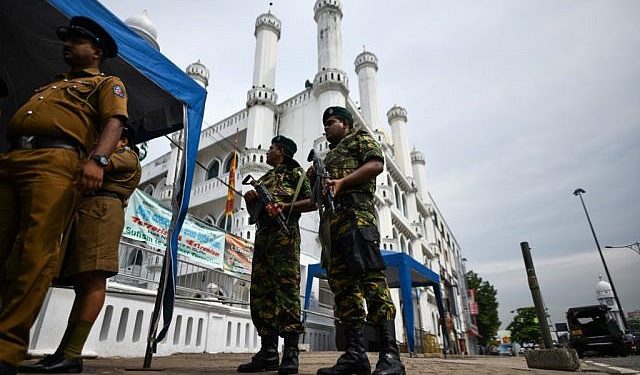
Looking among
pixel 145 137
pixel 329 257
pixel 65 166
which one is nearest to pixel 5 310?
pixel 65 166

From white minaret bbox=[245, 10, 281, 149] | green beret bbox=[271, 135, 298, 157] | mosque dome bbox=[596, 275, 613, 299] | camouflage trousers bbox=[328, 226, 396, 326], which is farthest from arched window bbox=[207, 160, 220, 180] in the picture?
mosque dome bbox=[596, 275, 613, 299]

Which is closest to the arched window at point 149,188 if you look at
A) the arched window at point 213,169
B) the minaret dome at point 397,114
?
the arched window at point 213,169

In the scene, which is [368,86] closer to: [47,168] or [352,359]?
[352,359]

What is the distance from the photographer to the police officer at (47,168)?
1.36m

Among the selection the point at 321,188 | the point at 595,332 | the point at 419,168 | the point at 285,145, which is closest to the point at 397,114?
the point at 419,168

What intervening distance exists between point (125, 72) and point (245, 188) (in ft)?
37.9

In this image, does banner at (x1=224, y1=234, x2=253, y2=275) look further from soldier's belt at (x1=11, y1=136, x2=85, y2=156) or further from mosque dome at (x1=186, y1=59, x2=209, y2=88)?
mosque dome at (x1=186, y1=59, x2=209, y2=88)

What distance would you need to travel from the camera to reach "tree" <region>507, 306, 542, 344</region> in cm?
4591

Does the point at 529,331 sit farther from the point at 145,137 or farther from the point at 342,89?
the point at 145,137

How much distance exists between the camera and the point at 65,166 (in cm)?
160

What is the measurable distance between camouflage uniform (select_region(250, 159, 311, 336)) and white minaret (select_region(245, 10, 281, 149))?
12388 mm

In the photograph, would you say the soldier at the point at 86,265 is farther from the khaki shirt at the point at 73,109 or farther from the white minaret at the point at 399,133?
the white minaret at the point at 399,133

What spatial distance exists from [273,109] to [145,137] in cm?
1261

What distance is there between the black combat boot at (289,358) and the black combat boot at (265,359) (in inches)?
9.0
